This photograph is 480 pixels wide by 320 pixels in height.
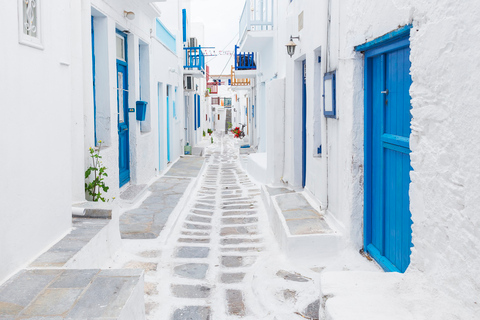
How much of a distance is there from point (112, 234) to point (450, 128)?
3.54 m

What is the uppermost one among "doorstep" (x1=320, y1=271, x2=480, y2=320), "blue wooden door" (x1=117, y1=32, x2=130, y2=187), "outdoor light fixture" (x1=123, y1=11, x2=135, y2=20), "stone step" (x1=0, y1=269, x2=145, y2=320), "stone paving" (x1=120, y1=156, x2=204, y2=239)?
"outdoor light fixture" (x1=123, y1=11, x2=135, y2=20)

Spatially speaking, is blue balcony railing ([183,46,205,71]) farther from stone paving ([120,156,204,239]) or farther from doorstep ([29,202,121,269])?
doorstep ([29,202,121,269])

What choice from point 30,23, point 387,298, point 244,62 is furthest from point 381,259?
point 244,62

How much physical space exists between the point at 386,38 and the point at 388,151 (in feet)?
3.07

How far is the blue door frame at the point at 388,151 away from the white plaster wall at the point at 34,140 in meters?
2.74

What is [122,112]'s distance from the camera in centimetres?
845

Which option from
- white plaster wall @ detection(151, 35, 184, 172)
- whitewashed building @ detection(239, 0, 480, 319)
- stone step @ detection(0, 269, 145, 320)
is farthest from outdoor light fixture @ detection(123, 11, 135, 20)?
stone step @ detection(0, 269, 145, 320)

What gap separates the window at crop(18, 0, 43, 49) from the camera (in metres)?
3.55

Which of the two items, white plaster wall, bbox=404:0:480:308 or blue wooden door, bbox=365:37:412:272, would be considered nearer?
white plaster wall, bbox=404:0:480:308

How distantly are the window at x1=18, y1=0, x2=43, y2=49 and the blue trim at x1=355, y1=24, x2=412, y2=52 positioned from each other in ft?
8.94

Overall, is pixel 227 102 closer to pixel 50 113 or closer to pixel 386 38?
pixel 50 113

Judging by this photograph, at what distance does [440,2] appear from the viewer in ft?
9.23

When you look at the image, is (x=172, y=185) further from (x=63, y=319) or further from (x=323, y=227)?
(x=63, y=319)

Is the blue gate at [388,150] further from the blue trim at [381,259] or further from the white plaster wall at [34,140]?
the white plaster wall at [34,140]
